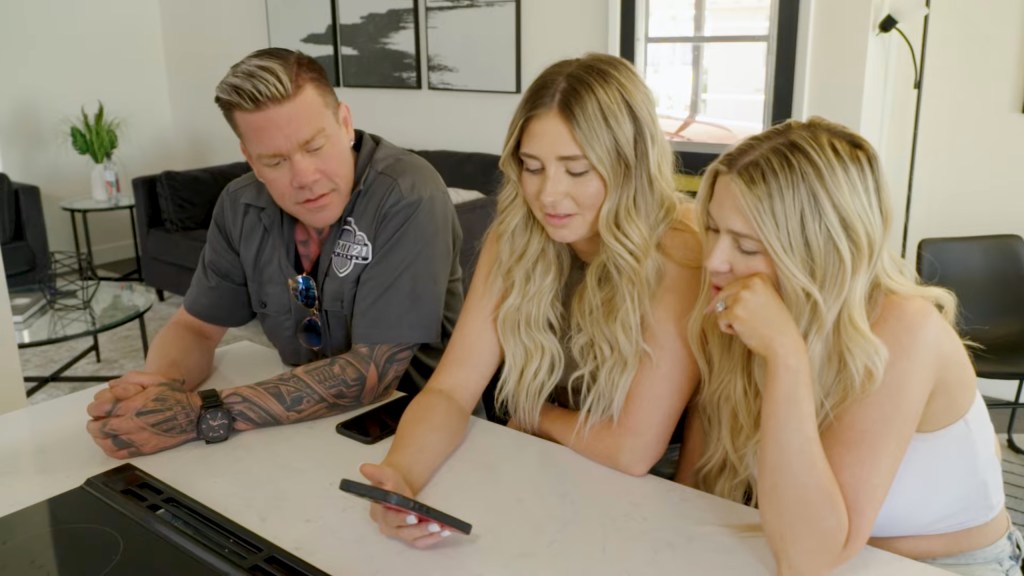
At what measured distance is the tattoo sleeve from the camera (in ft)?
4.41

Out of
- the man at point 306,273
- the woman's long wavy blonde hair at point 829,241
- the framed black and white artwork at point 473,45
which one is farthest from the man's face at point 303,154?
the framed black and white artwork at point 473,45

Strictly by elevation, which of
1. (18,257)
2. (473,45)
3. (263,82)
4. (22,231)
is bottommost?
(18,257)

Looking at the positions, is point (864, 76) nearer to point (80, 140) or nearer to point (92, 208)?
point (92, 208)

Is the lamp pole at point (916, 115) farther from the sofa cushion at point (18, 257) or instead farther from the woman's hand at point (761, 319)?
the sofa cushion at point (18, 257)

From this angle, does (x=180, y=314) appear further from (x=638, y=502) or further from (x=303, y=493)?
(x=638, y=502)

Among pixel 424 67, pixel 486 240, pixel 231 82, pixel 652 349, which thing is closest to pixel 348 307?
pixel 486 240

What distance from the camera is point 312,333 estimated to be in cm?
167

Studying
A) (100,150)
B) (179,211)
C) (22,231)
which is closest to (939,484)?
(179,211)

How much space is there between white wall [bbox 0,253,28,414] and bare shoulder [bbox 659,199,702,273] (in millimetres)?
1449

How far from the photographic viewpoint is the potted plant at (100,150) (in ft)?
16.1

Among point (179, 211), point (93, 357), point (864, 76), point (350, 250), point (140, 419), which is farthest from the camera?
point (179, 211)

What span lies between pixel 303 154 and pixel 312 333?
38 centimetres

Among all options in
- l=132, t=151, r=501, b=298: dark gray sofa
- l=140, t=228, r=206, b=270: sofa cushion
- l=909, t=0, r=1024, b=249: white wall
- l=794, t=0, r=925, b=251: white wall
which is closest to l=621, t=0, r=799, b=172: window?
l=794, t=0, r=925, b=251: white wall

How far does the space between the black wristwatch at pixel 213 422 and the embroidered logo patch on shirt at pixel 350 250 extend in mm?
388
